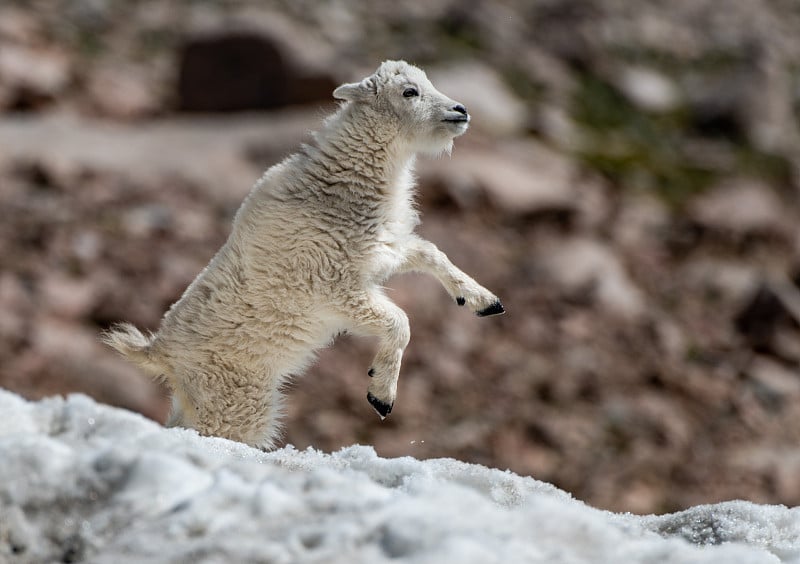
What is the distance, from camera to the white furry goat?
646cm

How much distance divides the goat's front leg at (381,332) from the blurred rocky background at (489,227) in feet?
36.9

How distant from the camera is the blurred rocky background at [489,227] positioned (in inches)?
732

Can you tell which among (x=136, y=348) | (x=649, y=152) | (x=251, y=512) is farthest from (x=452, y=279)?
(x=649, y=152)

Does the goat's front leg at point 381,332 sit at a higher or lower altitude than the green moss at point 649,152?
higher

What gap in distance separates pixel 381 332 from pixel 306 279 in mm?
522

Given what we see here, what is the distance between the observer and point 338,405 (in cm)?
1861

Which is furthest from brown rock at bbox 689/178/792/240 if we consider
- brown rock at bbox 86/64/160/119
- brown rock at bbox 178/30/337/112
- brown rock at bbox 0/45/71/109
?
brown rock at bbox 0/45/71/109

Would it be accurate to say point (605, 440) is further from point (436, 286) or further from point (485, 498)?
point (485, 498)

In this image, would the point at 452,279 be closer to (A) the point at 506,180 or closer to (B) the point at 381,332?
(B) the point at 381,332

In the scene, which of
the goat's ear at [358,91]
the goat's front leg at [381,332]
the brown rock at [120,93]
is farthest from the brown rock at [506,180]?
the goat's front leg at [381,332]

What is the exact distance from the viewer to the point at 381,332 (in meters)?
6.46

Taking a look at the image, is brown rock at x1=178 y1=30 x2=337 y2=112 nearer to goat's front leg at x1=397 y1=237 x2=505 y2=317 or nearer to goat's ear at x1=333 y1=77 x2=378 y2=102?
goat's ear at x1=333 y1=77 x2=378 y2=102

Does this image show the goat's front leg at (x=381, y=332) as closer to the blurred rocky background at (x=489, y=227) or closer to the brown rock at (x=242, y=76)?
the blurred rocky background at (x=489, y=227)

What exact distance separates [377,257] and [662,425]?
13956 mm
